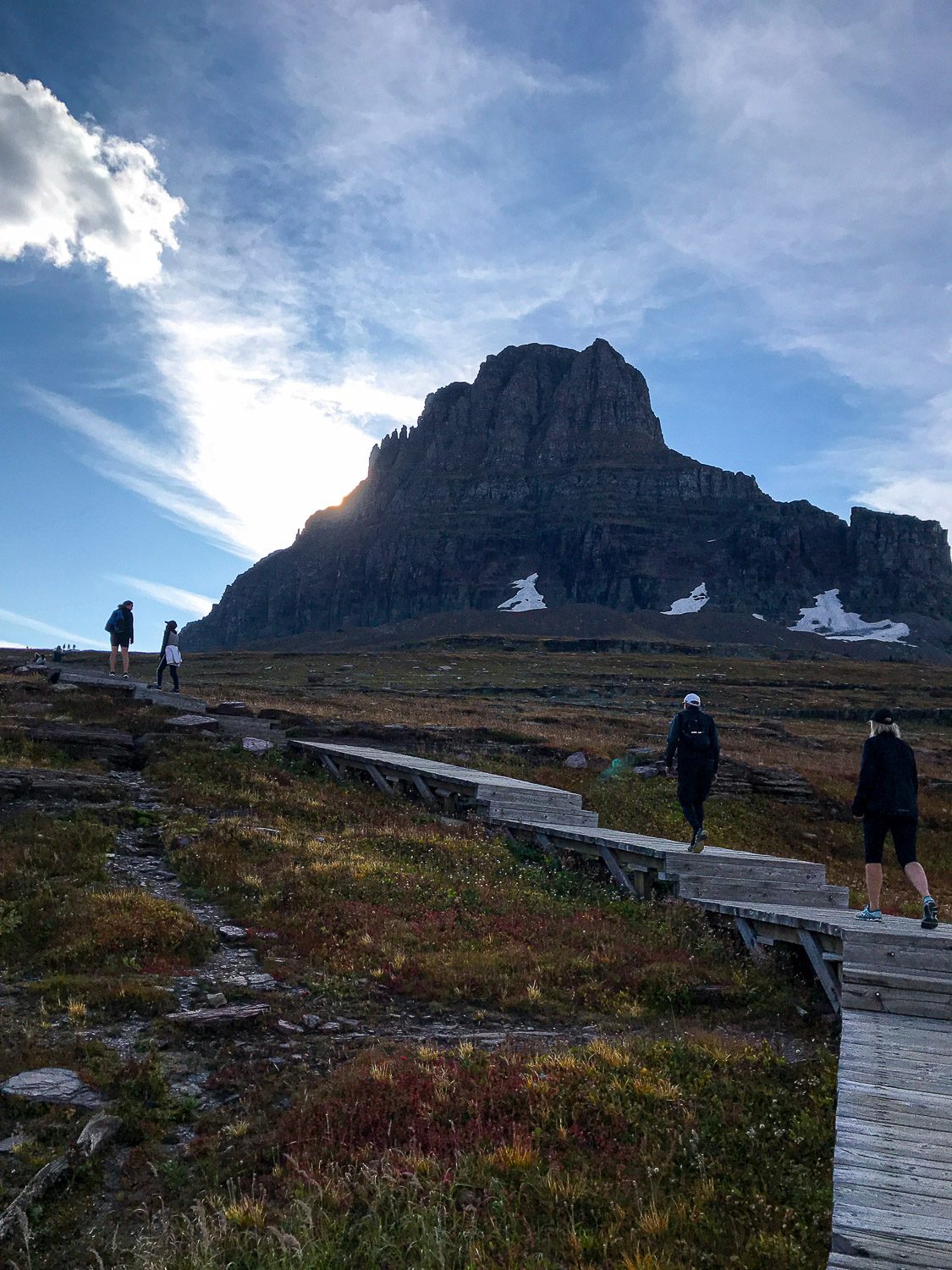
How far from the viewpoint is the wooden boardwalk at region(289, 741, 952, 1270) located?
15.8 ft

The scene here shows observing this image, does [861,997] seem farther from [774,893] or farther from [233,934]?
[233,934]

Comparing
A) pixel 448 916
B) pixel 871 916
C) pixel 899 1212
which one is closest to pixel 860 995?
pixel 871 916

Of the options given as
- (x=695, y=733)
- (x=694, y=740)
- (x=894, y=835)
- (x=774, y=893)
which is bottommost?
(x=774, y=893)

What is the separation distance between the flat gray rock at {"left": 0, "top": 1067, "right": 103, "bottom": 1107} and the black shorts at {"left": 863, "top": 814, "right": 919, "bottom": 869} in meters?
9.65

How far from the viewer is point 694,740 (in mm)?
14953

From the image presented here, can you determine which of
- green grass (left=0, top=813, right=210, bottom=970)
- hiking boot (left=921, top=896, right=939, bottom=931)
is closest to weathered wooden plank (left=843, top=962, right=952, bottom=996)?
hiking boot (left=921, top=896, right=939, bottom=931)

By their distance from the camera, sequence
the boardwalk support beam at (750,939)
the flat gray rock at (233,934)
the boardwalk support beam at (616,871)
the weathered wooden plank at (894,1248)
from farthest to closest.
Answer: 1. the boardwalk support beam at (616,871)
2. the boardwalk support beam at (750,939)
3. the flat gray rock at (233,934)
4. the weathered wooden plank at (894,1248)

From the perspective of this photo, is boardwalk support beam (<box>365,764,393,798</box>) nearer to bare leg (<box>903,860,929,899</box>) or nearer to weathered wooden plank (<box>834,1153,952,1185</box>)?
bare leg (<box>903,860,929,899</box>)

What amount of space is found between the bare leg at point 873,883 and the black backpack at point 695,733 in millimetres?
4053

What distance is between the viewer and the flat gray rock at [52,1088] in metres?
6.93

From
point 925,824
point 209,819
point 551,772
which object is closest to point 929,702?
point 925,824

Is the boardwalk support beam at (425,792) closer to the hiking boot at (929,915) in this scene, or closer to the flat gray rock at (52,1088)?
the hiking boot at (929,915)

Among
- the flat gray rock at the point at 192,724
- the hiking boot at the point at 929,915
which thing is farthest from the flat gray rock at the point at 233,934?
the flat gray rock at the point at 192,724

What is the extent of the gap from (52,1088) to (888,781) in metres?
10.5
